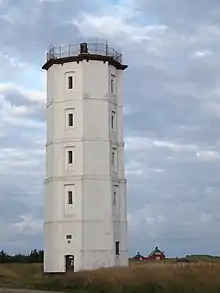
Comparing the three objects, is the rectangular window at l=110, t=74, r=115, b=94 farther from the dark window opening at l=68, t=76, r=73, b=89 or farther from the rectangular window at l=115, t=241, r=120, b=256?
the rectangular window at l=115, t=241, r=120, b=256

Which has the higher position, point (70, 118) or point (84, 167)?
point (70, 118)

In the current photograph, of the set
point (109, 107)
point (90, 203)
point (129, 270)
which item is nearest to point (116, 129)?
point (109, 107)

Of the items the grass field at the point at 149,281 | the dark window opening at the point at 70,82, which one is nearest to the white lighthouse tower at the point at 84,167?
the dark window opening at the point at 70,82

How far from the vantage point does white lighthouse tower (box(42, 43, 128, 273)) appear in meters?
57.8

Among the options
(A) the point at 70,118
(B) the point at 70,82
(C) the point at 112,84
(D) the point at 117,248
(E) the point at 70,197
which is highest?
(C) the point at 112,84

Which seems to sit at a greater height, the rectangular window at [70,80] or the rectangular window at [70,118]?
the rectangular window at [70,80]

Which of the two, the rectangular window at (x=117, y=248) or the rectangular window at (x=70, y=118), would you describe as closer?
the rectangular window at (x=117, y=248)

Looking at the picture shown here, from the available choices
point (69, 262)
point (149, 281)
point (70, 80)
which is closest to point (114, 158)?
point (70, 80)

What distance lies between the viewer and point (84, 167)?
58531 millimetres

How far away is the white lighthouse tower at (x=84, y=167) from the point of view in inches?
2274

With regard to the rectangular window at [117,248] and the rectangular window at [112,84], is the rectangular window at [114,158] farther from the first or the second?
the rectangular window at [117,248]

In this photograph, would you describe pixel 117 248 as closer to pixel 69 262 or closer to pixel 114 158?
pixel 69 262

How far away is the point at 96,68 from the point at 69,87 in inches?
113

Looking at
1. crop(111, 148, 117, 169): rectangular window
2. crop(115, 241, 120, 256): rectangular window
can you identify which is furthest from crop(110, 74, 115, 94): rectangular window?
crop(115, 241, 120, 256): rectangular window
